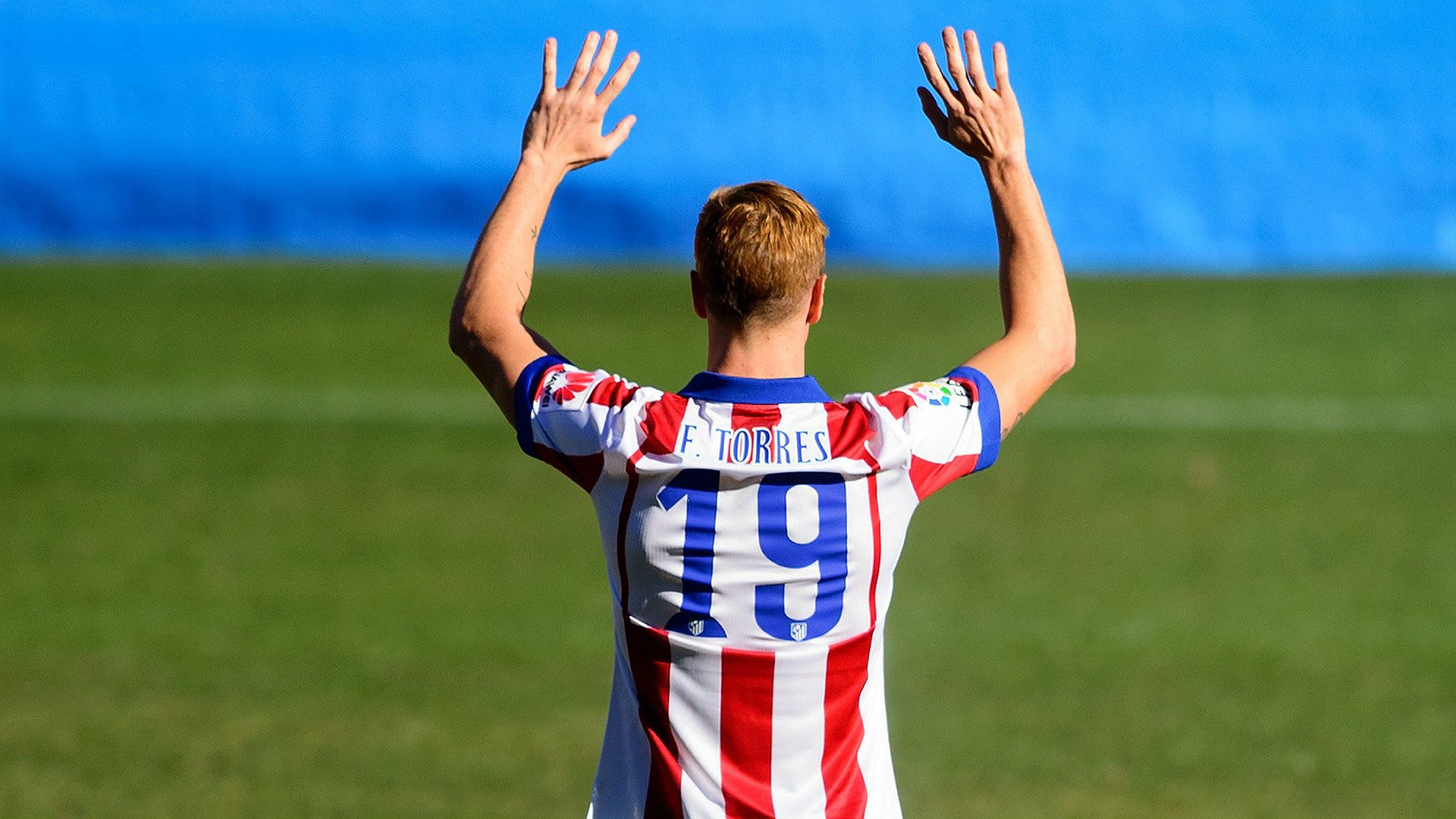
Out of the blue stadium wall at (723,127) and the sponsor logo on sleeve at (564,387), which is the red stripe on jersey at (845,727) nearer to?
the sponsor logo on sleeve at (564,387)

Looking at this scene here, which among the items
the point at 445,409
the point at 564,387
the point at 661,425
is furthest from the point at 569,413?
the point at 445,409

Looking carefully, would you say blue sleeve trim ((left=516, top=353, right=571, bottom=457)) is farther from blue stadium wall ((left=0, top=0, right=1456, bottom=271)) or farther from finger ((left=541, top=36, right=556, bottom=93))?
blue stadium wall ((left=0, top=0, right=1456, bottom=271))

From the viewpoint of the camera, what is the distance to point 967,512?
33.3 feet

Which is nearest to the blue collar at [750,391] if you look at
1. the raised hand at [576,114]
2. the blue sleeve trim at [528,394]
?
the blue sleeve trim at [528,394]

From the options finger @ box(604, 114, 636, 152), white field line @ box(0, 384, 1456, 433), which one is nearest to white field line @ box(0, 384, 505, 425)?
white field line @ box(0, 384, 1456, 433)

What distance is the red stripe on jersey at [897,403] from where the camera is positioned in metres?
2.54

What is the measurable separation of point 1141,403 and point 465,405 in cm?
576

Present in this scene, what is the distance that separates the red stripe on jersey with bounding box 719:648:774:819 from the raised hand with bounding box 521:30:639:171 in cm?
95

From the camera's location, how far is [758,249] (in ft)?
7.91

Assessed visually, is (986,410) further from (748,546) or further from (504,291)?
(504,291)

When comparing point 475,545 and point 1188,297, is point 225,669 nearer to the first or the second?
point 475,545

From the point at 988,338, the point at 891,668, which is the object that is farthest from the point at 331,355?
the point at 891,668

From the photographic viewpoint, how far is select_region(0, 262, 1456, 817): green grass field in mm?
6242

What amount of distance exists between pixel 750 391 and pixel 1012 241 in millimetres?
589
